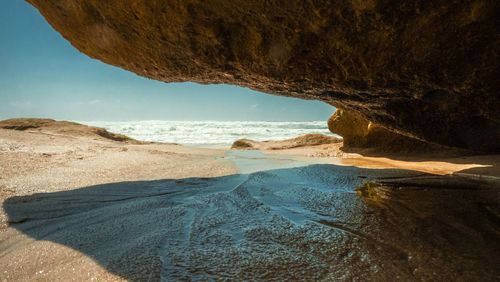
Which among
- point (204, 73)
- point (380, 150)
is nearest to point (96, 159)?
point (204, 73)

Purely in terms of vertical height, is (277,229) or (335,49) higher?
(335,49)

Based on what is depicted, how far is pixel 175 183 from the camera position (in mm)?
3381

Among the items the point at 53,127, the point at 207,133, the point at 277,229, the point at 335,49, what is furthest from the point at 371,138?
the point at 207,133

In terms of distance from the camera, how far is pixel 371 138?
746cm

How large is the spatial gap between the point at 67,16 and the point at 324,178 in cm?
334

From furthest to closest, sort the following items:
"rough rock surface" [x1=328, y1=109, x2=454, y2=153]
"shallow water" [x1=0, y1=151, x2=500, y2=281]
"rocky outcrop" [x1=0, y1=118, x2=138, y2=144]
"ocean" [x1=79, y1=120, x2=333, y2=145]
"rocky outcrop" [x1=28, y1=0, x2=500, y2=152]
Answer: "ocean" [x1=79, y1=120, x2=333, y2=145], "rocky outcrop" [x1=0, y1=118, x2=138, y2=144], "rough rock surface" [x1=328, y1=109, x2=454, y2=153], "rocky outcrop" [x1=28, y1=0, x2=500, y2=152], "shallow water" [x1=0, y1=151, x2=500, y2=281]

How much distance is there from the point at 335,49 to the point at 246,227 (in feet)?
5.13

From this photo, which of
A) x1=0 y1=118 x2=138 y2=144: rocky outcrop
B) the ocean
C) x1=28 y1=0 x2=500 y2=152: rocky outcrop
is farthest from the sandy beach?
the ocean

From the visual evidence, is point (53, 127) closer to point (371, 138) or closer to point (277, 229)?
point (371, 138)

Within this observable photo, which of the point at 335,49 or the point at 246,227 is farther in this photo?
the point at 335,49

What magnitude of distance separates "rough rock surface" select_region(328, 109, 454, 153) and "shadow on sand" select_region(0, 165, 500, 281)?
3.32 m

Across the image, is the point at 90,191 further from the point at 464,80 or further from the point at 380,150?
the point at 380,150

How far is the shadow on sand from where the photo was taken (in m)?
1.33

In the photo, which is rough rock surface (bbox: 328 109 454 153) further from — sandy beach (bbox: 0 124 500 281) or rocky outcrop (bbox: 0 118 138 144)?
rocky outcrop (bbox: 0 118 138 144)
